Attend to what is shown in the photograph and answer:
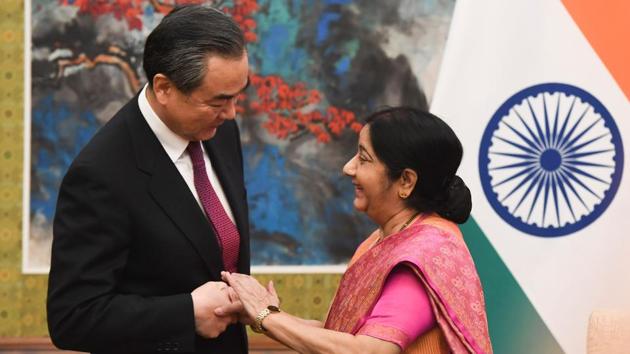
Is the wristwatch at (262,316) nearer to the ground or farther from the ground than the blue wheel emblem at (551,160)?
nearer to the ground

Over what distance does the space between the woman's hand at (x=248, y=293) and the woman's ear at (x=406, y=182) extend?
0.40 metres

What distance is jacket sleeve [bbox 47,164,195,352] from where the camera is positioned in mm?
1964

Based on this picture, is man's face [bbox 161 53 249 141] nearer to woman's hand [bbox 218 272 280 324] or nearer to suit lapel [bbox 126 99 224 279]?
suit lapel [bbox 126 99 224 279]

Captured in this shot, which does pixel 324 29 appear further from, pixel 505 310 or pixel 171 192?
pixel 171 192

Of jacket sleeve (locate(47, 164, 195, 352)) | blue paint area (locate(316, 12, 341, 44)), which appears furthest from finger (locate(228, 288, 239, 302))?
blue paint area (locate(316, 12, 341, 44))

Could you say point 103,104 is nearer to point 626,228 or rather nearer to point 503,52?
point 503,52

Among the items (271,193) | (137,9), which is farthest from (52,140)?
(271,193)

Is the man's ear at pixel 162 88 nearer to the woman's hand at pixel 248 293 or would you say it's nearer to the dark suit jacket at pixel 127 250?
the dark suit jacket at pixel 127 250

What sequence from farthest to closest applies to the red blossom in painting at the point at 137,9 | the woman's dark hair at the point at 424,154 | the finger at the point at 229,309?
1. the red blossom in painting at the point at 137,9
2. the woman's dark hair at the point at 424,154
3. the finger at the point at 229,309

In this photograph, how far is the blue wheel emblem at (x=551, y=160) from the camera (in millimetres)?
3514

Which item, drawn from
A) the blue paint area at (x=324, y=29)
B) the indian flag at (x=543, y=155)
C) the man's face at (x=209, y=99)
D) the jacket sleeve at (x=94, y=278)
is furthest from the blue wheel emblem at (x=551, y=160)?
the jacket sleeve at (x=94, y=278)

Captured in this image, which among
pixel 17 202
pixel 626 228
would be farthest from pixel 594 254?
pixel 17 202

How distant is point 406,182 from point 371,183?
0.28 ft

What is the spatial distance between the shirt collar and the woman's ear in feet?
1.70
